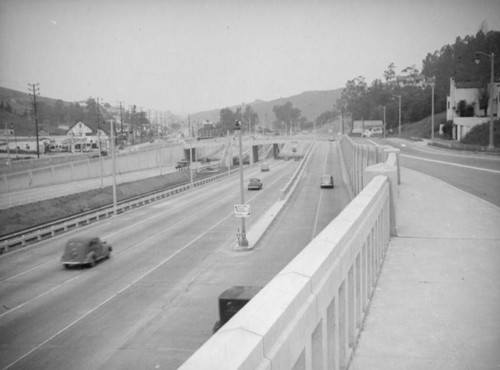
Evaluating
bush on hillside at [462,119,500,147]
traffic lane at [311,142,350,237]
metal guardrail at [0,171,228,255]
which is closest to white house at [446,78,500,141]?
bush on hillside at [462,119,500,147]

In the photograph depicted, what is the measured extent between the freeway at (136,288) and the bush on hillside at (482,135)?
2409cm

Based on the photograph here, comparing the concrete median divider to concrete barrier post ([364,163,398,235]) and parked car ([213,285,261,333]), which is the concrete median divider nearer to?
concrete barrier post ([364,163,398,235])

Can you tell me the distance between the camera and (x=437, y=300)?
7.88 meters

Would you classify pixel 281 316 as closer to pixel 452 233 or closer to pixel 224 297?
pixel 452 233

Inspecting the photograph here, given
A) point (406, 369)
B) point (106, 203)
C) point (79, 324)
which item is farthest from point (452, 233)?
point (106, 203)

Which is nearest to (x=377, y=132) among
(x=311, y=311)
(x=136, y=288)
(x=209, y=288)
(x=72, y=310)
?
(x=209, y=288)

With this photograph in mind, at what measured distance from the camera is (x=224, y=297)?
1681cm

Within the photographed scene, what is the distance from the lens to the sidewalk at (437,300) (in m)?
6.13

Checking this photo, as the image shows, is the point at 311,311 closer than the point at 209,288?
Yes

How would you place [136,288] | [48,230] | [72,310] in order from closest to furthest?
[72,310], [136,288], [48,230]

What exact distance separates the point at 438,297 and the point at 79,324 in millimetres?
15271

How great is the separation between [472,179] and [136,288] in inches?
671

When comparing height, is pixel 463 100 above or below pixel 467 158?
above

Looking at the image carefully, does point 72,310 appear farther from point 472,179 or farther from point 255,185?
point 255,185
